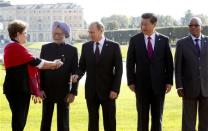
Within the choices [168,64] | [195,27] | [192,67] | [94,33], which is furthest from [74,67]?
[195,27]

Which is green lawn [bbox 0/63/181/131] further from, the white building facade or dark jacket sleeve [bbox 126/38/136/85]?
the white building facade

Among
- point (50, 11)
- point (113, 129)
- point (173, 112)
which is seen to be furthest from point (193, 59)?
point (50, 11)

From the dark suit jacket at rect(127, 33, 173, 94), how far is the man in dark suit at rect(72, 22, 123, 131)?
0.31 meters

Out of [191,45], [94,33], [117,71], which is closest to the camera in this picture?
[94,33]

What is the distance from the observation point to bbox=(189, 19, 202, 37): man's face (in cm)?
805

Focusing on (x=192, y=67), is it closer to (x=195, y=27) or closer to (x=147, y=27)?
(x=195, y=27)

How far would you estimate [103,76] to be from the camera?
26.3 feet

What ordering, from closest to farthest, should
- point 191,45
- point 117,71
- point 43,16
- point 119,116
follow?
1. point 117,71
2. point 191,45
3. point 119,116
4. point 43,16

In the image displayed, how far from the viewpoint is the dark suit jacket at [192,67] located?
816 centimetres

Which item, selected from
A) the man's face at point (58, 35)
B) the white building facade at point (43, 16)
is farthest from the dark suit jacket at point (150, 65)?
the white building facade at point (43, 16)

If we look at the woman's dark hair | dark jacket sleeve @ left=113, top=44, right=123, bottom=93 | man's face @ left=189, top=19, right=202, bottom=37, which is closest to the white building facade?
man's face @ left=189, top=19, right=202, bottom=37

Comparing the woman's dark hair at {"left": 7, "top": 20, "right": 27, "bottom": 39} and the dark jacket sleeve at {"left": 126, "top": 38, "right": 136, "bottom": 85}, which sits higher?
the woman's dark hair at {"left": 7, "top": 20, "right": 27, "bottom": 39}

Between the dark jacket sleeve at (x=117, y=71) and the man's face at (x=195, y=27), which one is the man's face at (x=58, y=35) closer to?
the dark jacket sleeve at (x=117, y=71)

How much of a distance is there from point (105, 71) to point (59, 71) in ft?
2.27
